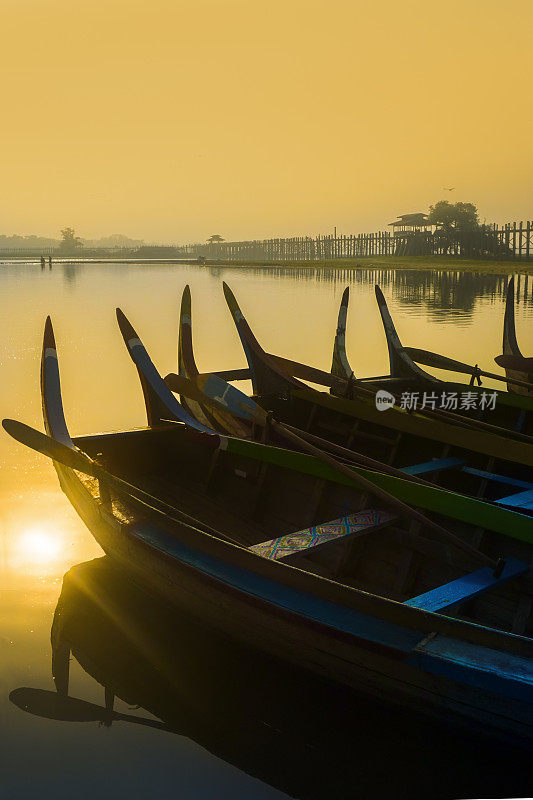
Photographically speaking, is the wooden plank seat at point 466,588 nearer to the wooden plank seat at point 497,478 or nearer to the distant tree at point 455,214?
the wooden plank seat at point 497,478

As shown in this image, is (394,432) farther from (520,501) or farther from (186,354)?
(186,354)

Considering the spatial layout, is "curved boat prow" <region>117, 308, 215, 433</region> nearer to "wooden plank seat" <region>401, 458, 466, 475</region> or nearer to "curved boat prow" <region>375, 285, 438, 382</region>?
"wooden plank seat" <region>401, 458, 466, 475</region>

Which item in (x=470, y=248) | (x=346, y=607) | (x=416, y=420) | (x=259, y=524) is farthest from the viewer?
(x=470, y=248)

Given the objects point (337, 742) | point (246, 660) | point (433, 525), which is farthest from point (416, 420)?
point (337, 742)

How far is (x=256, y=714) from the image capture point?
16.1 feet

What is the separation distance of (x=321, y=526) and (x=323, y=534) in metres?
0.19

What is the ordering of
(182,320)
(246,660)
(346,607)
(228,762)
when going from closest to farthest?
(346,607), (228,762), (246,660), (182,320)

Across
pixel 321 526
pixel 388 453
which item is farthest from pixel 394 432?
pixel 321 526

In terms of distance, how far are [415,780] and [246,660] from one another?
1632mm

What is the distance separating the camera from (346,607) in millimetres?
4188

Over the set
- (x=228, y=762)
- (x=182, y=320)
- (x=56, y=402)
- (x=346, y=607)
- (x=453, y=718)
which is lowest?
(x=228, y=762)

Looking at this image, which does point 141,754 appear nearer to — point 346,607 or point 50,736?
point 50,736

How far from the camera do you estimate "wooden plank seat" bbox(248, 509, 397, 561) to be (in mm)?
4969

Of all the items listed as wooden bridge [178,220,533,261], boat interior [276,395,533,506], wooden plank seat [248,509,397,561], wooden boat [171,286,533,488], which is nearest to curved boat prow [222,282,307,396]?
wooden boat [171,286,533,488]
